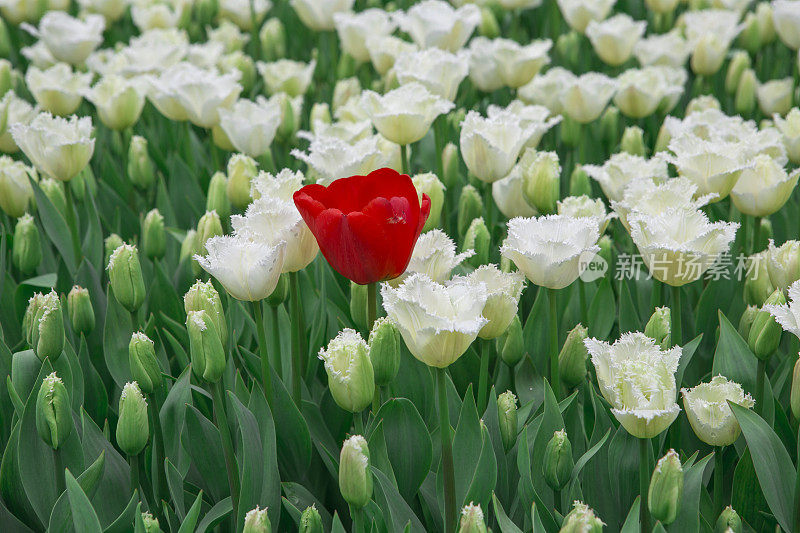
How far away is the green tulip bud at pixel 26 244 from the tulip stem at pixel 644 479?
51.7 inches

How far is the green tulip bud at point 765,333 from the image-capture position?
1.42m

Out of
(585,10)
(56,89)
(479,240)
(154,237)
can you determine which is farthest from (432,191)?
(585,10)

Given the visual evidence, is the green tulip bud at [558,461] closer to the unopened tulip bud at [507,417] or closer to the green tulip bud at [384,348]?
the unopened tulip bud at [507,417]

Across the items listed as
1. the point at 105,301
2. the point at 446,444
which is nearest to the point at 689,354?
the point at 446,444

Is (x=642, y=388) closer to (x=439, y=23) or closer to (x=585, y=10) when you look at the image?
(x=439, y=23)

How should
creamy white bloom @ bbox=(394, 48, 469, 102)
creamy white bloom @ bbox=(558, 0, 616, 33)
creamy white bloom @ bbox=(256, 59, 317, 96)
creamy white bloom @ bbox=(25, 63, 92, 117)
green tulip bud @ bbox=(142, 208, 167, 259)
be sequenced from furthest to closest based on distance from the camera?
creamy white bloom @ bbox=(558, 0, 616, 33) → creamy white bloom @ bbox=(256, 59, 317, 96) → creamy white bloom @ bbox=(25, 63, 92, 117) → creamy white bloom @ bbox=(394, 48, 469, 102) → green tulip bud @ bbox=(142, 208, 167, 259)

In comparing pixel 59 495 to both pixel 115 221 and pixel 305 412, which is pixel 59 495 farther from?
pixel 115 221

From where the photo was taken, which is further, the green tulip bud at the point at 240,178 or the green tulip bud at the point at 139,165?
the green tulip bud at the point at 139,165

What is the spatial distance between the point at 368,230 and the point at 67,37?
2191mm

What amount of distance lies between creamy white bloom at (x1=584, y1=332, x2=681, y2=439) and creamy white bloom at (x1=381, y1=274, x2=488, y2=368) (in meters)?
0.18

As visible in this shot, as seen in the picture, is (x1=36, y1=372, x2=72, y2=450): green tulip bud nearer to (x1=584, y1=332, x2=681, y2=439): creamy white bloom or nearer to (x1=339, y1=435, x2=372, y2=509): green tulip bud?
(x1=339, y1=435, x2=372, y2=509): green tulip bud

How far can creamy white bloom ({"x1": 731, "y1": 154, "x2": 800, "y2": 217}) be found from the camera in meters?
1.73

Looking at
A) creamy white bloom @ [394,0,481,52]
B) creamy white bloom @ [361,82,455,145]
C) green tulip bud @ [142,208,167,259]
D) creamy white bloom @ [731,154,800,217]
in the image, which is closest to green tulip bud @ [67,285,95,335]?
green tulip bud @ [142,208,167,259]

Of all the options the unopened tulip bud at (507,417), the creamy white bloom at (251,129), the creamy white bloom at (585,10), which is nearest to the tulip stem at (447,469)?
the unopened tulip bud at (507,417)
